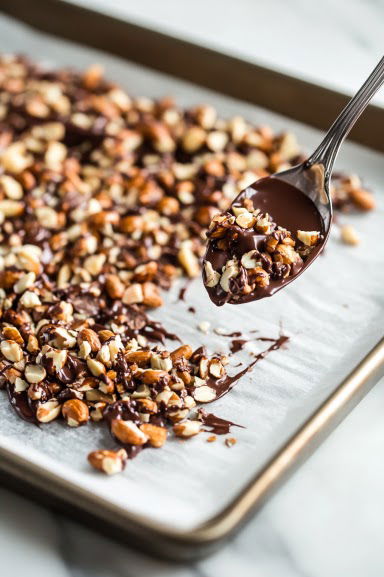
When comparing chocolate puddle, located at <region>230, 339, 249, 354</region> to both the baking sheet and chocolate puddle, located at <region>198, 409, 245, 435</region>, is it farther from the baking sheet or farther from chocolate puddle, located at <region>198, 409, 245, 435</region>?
chocolate puddle, located at <region>198, 409, 245, 435</region>

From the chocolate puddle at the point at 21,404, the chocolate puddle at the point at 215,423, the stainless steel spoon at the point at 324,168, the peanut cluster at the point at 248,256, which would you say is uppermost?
the stainless steel spoon at the point at 324,168

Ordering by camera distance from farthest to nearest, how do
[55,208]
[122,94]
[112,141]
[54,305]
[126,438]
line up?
[122,94], [112,141], [55,208], [54,305], [126,438]

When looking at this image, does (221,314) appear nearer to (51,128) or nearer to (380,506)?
(380,506)

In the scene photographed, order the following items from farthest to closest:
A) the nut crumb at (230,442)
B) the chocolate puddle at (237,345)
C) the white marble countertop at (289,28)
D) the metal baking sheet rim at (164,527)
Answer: the white marble countertop at (289,28)
the chocolate puddle at (237,345)
the nut crumb at (230,442)
the metal baking sheet rim at (164,527)

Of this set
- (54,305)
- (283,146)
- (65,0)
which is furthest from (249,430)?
(65,0)

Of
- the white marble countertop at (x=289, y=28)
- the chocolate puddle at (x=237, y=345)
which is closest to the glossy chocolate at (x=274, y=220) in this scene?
the chocolate puddle at (x=237, y=345)

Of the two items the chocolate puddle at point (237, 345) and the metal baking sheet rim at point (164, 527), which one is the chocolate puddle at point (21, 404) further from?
the chocolate puddle at point (237, 345)

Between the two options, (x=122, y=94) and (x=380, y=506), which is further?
(x=122, y=94)
